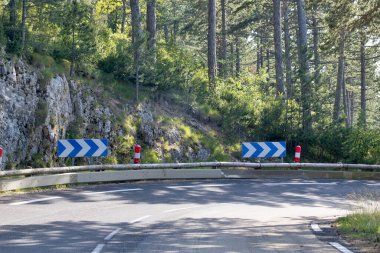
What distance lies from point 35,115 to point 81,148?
2055 millimetres

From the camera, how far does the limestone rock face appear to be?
20906mm

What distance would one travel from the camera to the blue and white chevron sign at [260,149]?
2673 cm

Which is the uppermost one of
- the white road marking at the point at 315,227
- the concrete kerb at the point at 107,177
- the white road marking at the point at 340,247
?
the concrete kerb at the point at 107,177

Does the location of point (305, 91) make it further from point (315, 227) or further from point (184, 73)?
point (315, 227)

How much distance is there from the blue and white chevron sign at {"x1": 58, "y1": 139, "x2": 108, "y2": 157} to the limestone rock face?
3.23ft

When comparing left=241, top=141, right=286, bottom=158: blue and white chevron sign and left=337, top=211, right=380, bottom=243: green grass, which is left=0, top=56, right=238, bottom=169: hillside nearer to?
left=241, top=141, right=286, bottom=158: blue and white chevron sign

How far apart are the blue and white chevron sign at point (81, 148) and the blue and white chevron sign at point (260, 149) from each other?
23.5ft

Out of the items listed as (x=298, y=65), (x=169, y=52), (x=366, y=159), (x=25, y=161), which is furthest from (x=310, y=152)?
(x=25, y=161)

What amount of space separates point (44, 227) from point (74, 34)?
1405 cm

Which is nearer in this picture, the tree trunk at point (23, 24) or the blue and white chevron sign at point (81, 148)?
the blue and white chevron sign at point (81, 148)

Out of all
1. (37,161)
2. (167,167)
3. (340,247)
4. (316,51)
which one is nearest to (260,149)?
(167,167)

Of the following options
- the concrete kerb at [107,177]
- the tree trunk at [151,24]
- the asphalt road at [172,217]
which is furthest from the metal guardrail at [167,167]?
the tree trunk at [151,24]

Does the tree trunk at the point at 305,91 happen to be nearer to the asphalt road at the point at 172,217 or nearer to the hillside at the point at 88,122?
the hillside at the point at 88,122

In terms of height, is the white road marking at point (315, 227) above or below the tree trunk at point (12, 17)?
below
